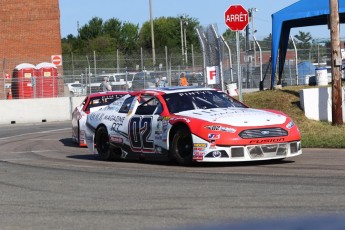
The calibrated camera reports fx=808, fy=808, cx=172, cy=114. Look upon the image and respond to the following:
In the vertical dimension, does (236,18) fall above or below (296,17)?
below

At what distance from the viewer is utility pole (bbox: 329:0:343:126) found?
55.7 ft

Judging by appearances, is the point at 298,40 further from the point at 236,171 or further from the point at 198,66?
the point at 236,171

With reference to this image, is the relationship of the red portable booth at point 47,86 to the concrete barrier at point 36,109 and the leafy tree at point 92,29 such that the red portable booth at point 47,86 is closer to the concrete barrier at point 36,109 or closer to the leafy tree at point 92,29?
the concrete barrier at point 36,109

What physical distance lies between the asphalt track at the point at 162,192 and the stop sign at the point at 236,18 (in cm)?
389

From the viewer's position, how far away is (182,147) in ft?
40.5

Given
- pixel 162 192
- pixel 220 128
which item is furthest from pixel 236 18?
pixel 162 192

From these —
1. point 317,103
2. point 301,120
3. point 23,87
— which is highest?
point 23,87

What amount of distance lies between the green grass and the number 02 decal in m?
3.70

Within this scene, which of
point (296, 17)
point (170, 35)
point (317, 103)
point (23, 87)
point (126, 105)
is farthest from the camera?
point (170, 35)

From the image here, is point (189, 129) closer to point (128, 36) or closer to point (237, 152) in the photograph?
point (237, 152)

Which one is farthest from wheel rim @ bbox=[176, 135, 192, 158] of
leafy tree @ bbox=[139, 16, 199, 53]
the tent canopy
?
leafy tree @ bbox=[139, 16, 199, 53]

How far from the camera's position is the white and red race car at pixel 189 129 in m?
11.7

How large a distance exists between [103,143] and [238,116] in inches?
126

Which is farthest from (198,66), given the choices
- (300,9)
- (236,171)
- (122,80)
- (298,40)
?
(236,171)
